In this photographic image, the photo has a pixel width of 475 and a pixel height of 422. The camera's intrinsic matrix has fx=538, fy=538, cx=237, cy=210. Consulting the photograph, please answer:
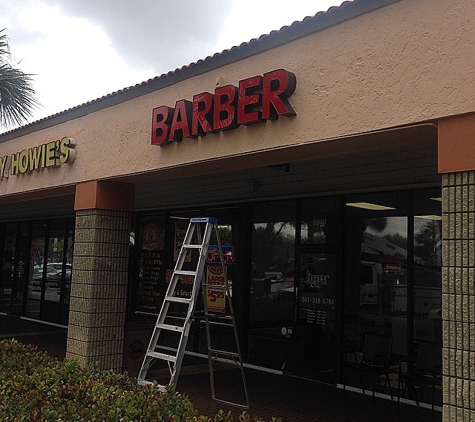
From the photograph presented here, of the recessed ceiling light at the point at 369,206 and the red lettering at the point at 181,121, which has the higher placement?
the red lettering at the point at 181,121

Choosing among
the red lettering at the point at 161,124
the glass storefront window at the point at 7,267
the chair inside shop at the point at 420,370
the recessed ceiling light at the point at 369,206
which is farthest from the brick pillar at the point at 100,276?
the glass storefront window at the point at 7,267

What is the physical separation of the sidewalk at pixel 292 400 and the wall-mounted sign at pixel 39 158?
4101 millimetres

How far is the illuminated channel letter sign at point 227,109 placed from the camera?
541cm

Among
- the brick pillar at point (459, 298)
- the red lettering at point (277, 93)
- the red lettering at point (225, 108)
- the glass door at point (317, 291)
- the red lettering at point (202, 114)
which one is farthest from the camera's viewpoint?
the glass door at point (317, 291)

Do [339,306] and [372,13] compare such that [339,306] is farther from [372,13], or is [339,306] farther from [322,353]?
[372,13]

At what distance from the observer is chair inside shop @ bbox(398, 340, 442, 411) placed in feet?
23.5

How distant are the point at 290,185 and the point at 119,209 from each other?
9.35ft

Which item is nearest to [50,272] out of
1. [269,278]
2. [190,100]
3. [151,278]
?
[151,278]

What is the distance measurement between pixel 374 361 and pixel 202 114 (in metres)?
4.31

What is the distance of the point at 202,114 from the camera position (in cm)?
625

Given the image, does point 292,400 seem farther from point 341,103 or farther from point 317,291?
point 341,103

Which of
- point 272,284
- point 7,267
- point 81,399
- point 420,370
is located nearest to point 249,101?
point 81,399

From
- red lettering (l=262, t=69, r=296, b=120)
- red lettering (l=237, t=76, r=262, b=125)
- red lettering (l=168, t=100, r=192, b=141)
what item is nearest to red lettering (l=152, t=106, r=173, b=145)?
red lettering (l=168, t=100, r=192, b=141)

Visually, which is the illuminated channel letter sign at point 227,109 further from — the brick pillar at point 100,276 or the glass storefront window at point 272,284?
the glass storefront window at point 272,284
